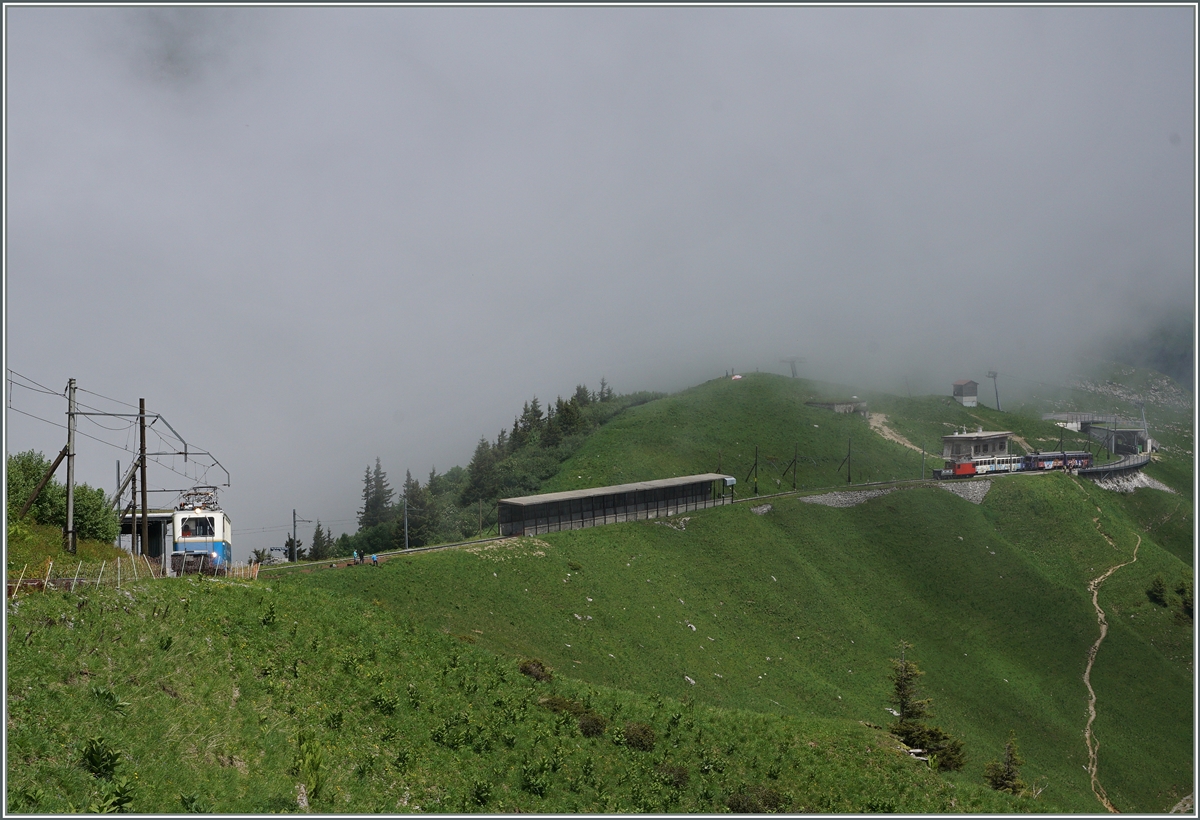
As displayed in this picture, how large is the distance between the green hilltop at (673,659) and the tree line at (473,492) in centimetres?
590

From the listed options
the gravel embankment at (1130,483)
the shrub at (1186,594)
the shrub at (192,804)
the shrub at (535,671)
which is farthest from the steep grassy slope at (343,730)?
the gravel embankment at (1130,483)

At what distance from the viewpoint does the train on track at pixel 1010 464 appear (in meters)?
111

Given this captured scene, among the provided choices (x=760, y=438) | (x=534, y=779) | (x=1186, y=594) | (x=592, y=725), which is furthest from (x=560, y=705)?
(x=760, y=438)

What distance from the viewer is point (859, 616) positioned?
232 ft

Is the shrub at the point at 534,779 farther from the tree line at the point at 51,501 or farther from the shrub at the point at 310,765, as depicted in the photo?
the tree line at the point at 51,501

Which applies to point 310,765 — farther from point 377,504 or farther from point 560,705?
point 377,504

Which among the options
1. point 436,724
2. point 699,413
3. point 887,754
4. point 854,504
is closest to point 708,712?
point 887,754

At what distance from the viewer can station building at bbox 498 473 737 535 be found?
67125 millimetres

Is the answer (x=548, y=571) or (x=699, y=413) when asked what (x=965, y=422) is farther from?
(x=548, y=571)

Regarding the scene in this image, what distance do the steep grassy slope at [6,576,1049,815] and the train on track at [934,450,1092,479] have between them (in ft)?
287

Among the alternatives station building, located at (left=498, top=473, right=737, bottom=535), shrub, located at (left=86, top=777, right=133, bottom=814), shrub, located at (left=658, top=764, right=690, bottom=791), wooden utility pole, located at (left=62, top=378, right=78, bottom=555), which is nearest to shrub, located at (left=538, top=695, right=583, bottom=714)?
shrub, located at (left=658, top=764, right=690, bottom=791)

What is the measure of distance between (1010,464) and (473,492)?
90.6 m

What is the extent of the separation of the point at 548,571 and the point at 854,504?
2063 inches

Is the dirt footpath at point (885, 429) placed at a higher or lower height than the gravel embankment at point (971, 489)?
higher
